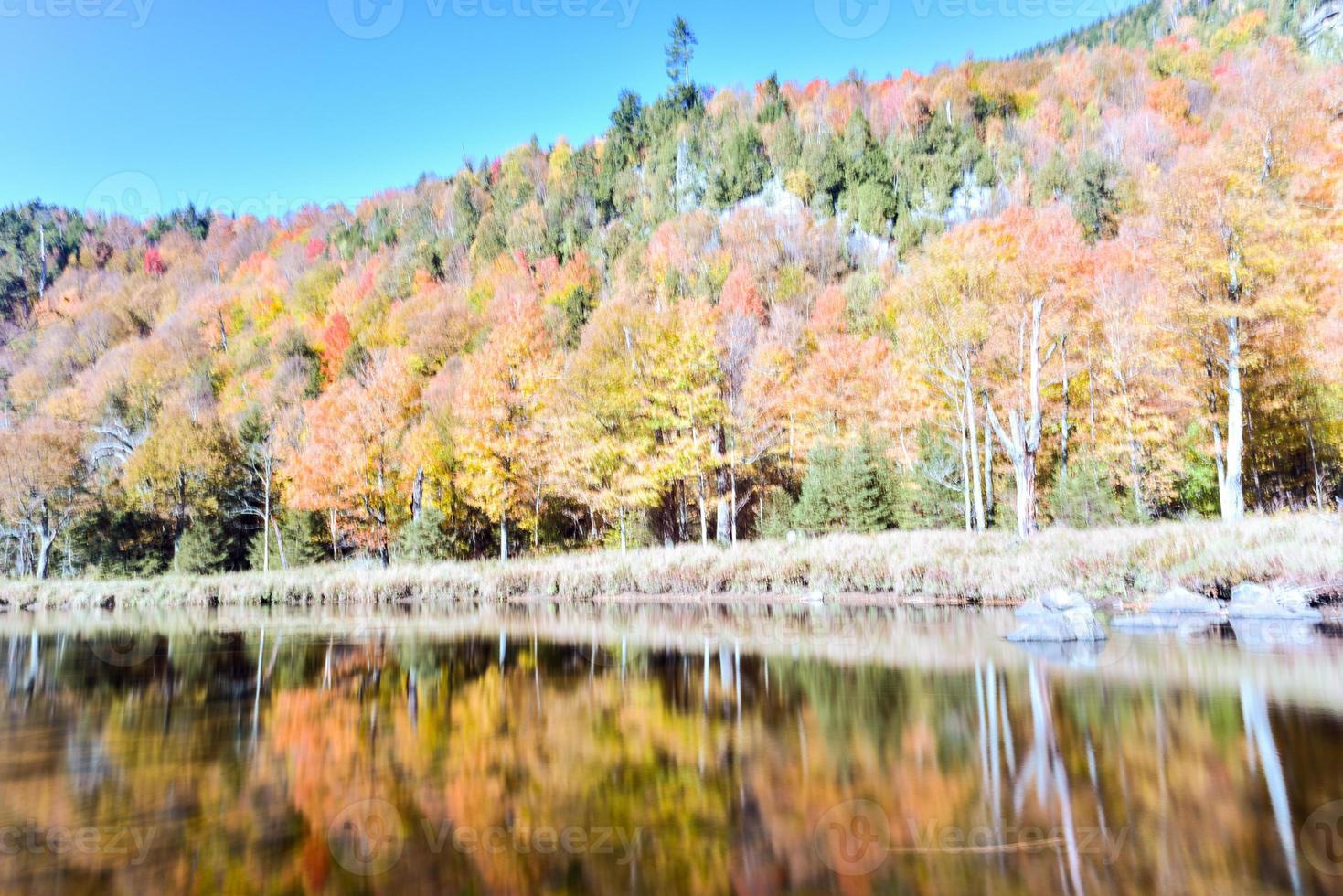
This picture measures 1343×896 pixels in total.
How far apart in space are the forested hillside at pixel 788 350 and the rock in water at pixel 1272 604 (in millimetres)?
6093

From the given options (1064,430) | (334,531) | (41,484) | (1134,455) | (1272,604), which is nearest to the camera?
(1272,604)

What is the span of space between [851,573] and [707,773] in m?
13.4

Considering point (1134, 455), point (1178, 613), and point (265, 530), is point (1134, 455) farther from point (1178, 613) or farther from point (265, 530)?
point (265, 530)

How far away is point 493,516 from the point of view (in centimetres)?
2959

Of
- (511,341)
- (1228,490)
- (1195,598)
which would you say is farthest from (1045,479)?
(511,341)

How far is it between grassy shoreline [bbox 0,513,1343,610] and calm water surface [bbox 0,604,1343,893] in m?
2.77

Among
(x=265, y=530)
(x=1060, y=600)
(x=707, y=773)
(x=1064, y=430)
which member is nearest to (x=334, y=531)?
(x=265, y=530)

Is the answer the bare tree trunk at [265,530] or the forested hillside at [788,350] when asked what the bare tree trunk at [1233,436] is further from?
the bare tree trunk at [265,530]

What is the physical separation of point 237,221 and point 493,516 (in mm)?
111518

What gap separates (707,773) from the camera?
5918 mm

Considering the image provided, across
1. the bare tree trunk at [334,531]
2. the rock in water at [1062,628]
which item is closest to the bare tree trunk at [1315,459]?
the rock in water at [1062,628]

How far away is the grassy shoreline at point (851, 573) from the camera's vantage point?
13.5m

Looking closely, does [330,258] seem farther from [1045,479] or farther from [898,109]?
[1045,479]

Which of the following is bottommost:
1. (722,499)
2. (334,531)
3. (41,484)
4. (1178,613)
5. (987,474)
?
(1178,613)
